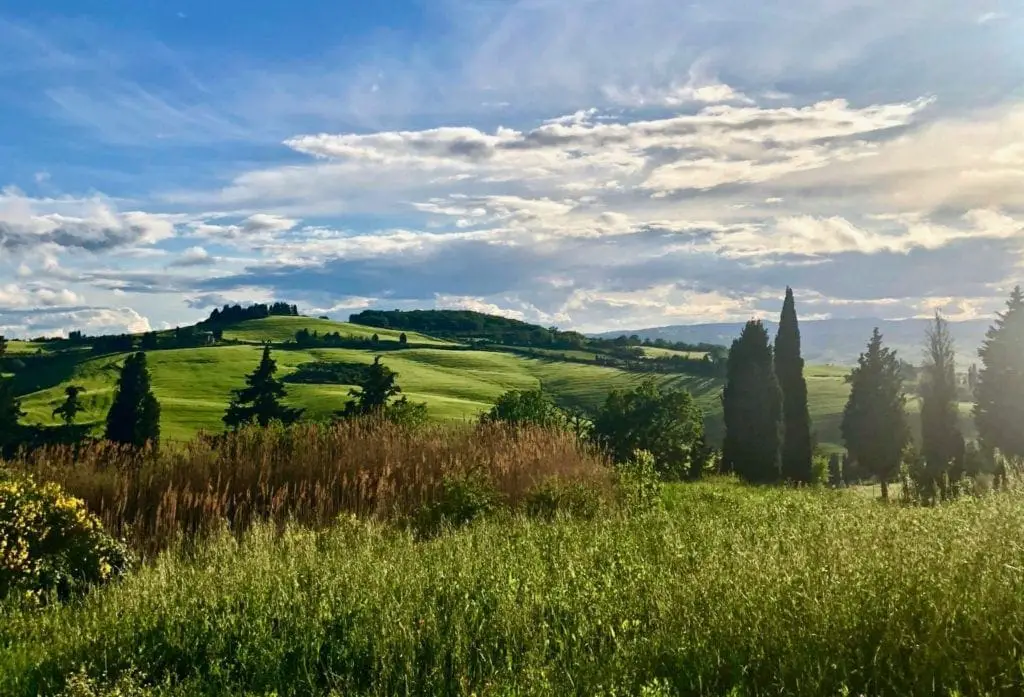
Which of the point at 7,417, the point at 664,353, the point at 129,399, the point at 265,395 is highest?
the point at 664,353

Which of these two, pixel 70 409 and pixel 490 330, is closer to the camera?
pixel 70 409

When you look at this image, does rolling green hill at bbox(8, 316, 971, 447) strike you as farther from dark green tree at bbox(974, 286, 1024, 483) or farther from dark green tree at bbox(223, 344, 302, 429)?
dark green tree at bbox(974, 286, 1024, 483)

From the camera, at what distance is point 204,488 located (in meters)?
11.5

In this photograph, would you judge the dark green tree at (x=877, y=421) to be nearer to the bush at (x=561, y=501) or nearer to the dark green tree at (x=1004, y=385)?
the dark green tree at (x=1004, y=385)

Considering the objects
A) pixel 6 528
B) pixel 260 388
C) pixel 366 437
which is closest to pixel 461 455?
pixel 366 437

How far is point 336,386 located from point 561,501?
77.6m

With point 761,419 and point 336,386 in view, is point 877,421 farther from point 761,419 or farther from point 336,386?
point 336,386

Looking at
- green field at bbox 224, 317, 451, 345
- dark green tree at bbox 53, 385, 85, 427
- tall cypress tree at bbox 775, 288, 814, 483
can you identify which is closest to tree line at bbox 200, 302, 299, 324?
green field at bbox 224, 317, 451, 345

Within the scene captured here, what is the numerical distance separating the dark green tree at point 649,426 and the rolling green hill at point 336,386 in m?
48.0

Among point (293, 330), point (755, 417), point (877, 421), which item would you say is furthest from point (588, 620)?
point (293, 330)

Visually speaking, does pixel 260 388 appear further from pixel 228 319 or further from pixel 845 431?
pixel 228 319

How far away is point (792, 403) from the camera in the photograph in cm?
4653

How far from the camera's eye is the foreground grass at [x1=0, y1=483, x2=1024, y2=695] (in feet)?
15.4

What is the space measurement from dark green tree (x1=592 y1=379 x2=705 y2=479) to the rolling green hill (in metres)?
48.0
